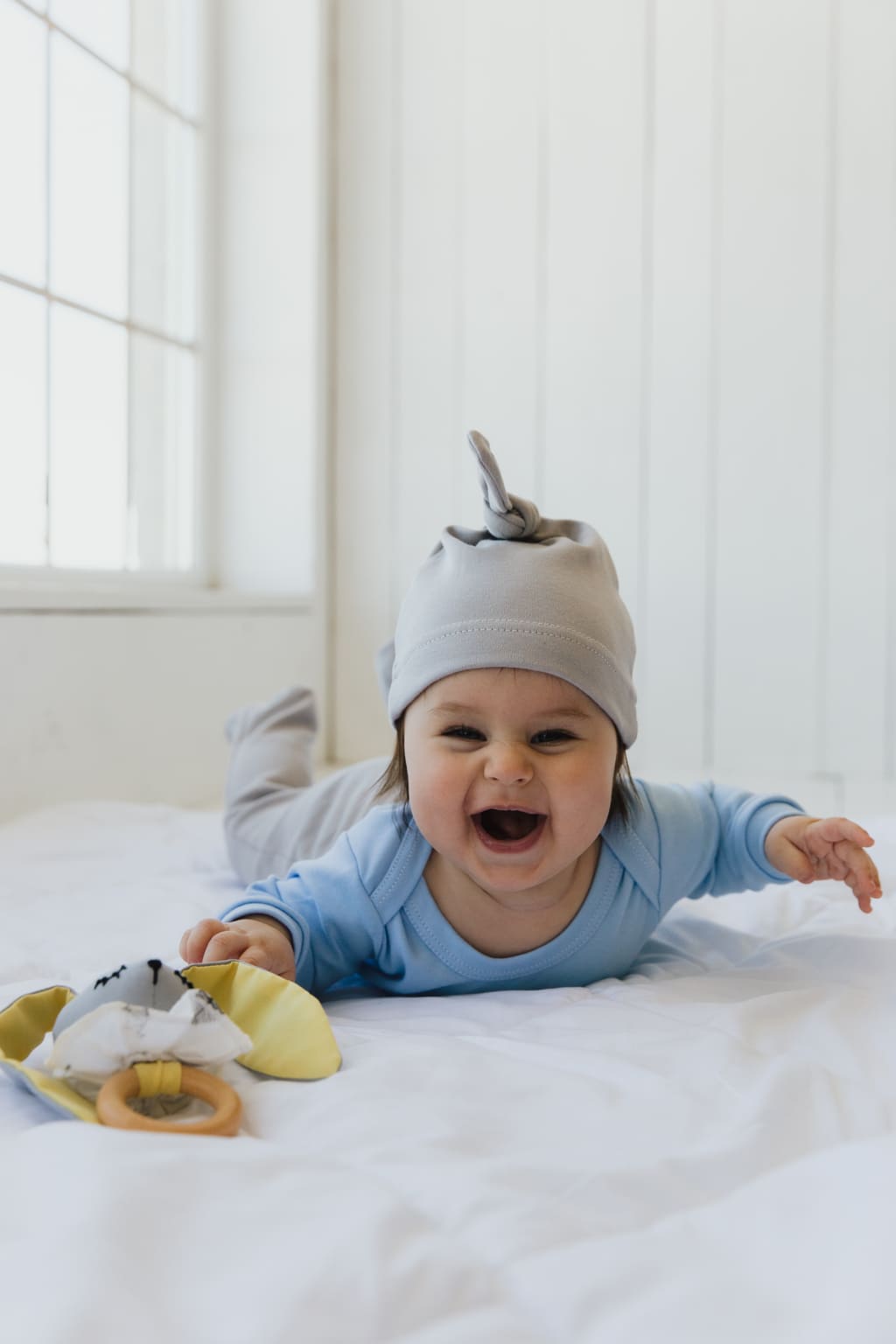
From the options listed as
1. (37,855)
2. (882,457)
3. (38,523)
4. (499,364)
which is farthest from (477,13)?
(37,855)

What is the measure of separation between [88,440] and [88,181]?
44cm

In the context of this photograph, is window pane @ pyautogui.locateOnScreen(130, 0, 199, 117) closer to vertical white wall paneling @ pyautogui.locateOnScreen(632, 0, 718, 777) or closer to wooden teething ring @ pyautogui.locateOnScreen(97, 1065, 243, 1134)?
vertical white wall paneling @ pyautogui.locateOnScreen(632, 0, 718, 777)

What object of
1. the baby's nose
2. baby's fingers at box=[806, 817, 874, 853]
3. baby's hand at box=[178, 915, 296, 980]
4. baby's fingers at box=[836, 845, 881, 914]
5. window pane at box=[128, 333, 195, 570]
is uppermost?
window pane at box=[128, 333, 195, 570]

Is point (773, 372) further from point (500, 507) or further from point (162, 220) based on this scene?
point (500, 507)

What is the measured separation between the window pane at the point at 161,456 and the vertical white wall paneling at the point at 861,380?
1.23m

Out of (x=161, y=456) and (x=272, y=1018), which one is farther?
(x=161, y=456)

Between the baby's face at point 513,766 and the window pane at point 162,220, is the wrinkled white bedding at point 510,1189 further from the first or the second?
the window pane at point 162,220

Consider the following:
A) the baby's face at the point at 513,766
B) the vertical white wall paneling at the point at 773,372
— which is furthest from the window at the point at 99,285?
the baby's face at the point at 513,766

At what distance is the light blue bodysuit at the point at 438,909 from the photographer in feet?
3.24

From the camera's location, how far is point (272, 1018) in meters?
0.81

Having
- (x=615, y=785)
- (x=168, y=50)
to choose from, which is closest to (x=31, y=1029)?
(x=615, y=785)

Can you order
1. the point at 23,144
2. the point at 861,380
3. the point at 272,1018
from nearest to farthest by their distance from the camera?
the point at 272,1018 < the point at 23,144 < the point at 861,380

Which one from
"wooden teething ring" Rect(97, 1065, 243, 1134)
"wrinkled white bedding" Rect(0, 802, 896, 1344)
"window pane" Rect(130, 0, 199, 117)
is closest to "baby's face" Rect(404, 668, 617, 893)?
"wrinkled white bedding" Rect(0, 802, 896, 1344)

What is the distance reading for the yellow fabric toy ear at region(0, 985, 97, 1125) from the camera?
700 millimetres
